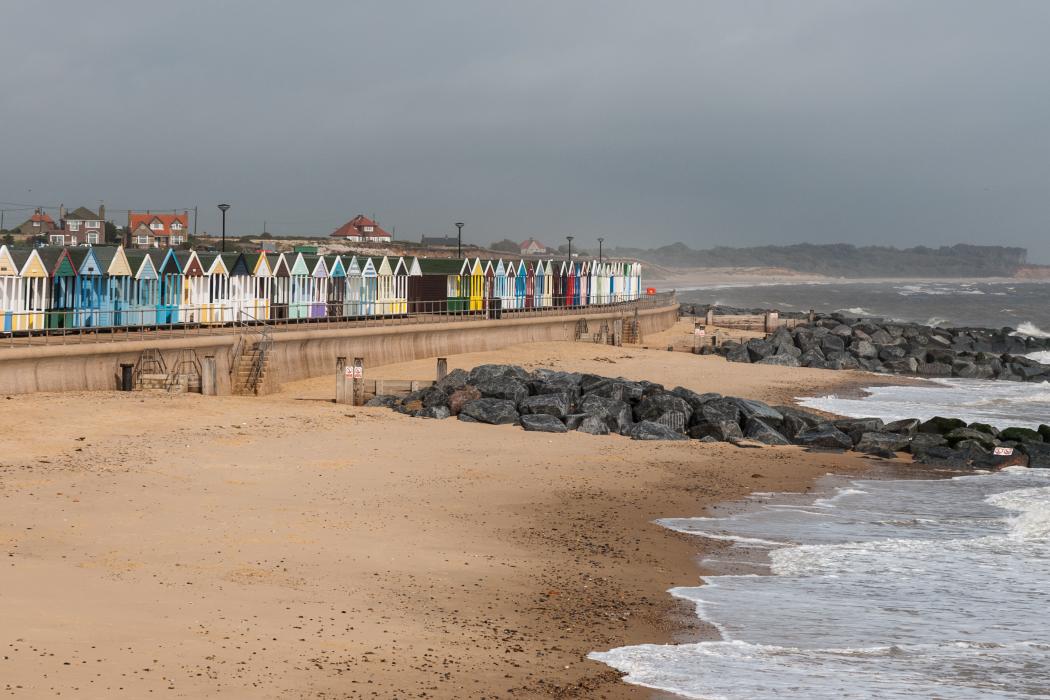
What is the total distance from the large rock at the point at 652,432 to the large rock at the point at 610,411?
415 mm

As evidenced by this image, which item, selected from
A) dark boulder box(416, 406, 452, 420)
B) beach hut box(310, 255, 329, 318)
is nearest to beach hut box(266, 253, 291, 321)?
beach hut box(310, 255, 329, 318)

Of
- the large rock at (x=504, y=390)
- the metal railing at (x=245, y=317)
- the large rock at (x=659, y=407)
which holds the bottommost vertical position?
the large rock at (x=659, y=407)

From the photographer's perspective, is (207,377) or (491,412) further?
(207,377)

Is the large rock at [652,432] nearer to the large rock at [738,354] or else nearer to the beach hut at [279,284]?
the beach hut at [279,284]

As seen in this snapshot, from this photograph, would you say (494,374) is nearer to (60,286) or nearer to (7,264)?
(60,286)

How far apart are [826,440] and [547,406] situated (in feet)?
22.6

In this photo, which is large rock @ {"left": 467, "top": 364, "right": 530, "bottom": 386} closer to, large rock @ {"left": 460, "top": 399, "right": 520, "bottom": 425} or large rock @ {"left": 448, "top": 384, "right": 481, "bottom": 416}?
large rock @ {"left": 448, "top": 384, "right": 481, "bottom": 416}

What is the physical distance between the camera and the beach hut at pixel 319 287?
4847cm

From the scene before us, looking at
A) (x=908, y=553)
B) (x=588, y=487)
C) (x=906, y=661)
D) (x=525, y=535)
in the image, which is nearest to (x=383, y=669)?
(x=906, y=661)

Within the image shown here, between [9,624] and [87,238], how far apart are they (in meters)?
99.5

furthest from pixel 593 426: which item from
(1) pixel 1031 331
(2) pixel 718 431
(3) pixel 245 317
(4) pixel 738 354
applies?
(1) pixel 1031 331

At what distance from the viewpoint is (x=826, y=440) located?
29.2 meters

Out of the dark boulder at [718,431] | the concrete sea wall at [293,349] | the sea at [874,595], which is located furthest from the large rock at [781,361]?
the sea at [874,595]

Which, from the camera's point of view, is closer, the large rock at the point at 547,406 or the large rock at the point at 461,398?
the large rock at the point at 547,406
